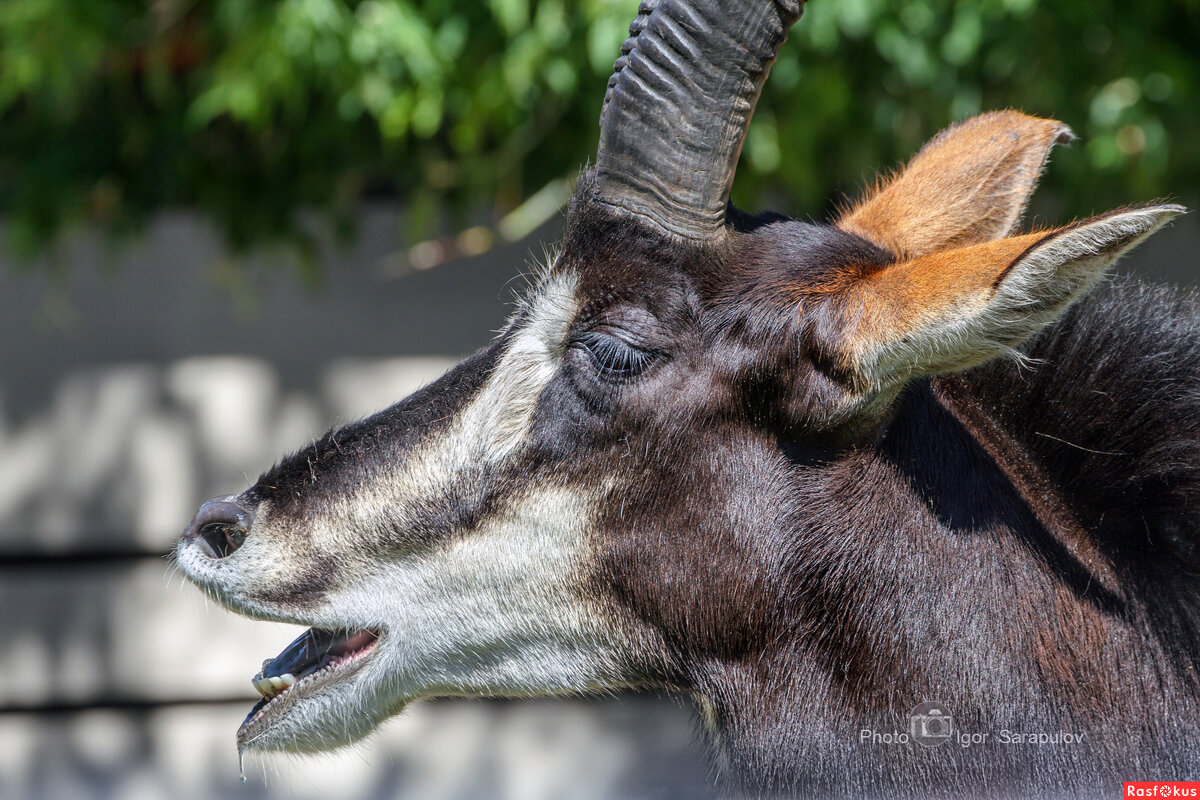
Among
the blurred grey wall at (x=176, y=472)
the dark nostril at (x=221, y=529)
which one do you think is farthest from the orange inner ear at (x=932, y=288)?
the blurred grey wall at (x=176, y=472)

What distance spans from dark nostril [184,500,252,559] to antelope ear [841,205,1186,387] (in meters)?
1.31

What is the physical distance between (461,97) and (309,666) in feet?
9.19

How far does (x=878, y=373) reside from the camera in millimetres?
1985

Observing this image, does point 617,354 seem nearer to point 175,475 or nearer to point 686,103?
point 686,103

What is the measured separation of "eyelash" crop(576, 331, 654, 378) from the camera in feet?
7.14

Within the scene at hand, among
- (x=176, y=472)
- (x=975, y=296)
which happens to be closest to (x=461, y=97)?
(x=176, y=472)

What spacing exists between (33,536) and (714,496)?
5324mm

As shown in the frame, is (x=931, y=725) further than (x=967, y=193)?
No

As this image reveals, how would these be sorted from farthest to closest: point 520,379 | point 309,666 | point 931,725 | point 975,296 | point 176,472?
point 176,472
point 309,666
point 520,379
point 931,725
point 975,296

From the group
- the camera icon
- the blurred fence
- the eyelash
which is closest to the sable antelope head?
the eyelash

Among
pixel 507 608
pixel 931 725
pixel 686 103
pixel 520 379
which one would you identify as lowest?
pixel 931 725

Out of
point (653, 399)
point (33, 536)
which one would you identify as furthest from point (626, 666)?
point (33, 536)

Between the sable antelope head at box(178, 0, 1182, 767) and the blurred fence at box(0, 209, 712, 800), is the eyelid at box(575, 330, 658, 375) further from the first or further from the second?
the blurred fence at box(0, 209, 712, 800)

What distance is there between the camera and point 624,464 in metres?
2.18
